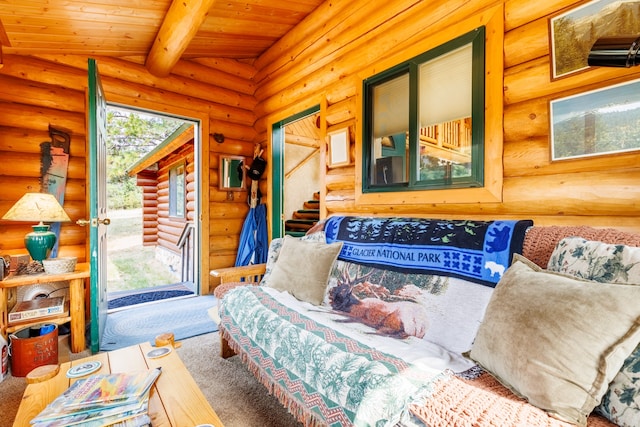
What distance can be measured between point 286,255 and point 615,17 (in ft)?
6.90

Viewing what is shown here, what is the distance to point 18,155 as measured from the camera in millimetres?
2660

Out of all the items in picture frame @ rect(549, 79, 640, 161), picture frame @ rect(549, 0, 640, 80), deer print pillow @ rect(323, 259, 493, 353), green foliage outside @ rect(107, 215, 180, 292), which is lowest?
green foliage outside @ rect(107, 215, 180, 292)

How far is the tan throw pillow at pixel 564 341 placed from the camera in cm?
87

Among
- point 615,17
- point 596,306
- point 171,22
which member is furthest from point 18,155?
point 615,17

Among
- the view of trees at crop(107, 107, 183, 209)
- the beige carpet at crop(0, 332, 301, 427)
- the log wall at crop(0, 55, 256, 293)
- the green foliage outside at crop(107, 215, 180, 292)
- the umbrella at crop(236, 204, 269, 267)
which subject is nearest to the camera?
the beige carpet at crop(0, 332, 301, 427)

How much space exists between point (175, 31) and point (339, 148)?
1.63 m

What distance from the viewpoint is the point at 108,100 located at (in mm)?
3137

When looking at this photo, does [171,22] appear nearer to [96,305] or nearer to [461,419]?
[96,305]

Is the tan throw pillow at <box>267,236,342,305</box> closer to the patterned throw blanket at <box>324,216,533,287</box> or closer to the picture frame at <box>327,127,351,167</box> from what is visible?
the patterned throw blanket at <box>324,216,533,287</box>

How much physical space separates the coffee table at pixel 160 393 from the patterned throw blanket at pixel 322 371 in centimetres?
37

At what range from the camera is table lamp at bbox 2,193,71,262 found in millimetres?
2148

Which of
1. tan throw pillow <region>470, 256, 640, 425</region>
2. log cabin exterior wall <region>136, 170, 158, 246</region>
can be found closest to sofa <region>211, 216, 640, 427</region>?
tan throw pillow <region>470, 256, 640, 425</region>

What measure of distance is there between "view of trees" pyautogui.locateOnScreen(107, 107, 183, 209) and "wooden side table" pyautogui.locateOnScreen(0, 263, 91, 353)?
5.32 m

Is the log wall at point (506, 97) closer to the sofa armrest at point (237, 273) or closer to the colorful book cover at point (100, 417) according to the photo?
the sofa armrest at point (237, 273)
